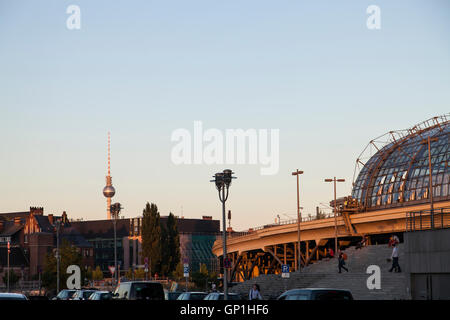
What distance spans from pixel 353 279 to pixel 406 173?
41.6 metres

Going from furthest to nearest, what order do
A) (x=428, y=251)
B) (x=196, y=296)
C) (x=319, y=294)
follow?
(x=428, y=251) < (x=196, y=296) < (x=319, y=294)

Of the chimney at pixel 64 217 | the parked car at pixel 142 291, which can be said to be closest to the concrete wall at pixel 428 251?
the parked car at pixel 142 291

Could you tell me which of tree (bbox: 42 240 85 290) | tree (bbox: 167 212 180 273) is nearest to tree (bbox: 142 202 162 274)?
tree (bbox: 167 212 180 273)

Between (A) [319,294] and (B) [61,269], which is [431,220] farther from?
(B) [61,269]

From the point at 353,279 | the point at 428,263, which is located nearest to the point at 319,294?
the point at 428,263

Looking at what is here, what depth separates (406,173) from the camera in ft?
336

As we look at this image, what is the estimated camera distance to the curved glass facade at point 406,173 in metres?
97.3

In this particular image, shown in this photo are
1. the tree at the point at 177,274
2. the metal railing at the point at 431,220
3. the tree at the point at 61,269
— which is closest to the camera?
the metal railing at the point at 431,220

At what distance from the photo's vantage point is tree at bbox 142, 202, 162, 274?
453 feet

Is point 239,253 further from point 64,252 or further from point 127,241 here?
point 127,241

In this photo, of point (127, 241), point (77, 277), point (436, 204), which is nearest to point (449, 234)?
point (436, 204)

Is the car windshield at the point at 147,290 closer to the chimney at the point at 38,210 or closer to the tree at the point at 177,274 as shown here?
the tree at the point at 177,274

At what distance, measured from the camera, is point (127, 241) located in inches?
7756

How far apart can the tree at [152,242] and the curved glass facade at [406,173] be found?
39.9 metres
